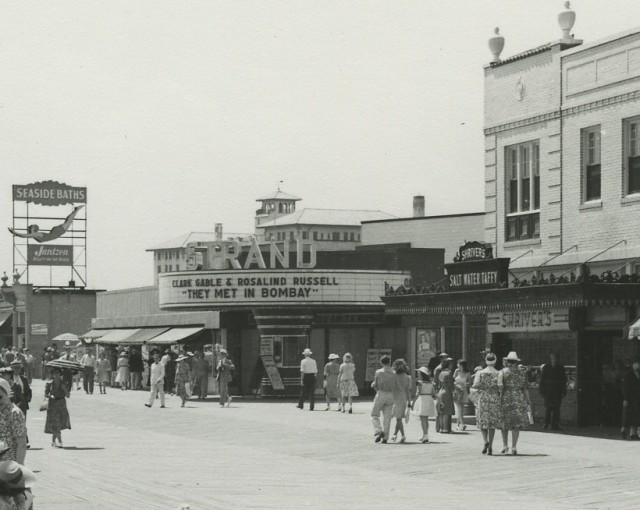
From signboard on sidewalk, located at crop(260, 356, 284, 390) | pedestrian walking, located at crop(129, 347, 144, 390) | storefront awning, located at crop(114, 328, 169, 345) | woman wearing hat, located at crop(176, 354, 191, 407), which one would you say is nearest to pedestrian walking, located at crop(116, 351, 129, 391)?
pedestrian walking, located at crop(129, 347, 144, 390)

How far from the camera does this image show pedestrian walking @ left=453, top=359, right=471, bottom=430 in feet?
90.4

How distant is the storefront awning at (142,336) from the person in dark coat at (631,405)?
2600 cm

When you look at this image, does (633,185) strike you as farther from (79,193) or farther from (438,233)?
(79,193)

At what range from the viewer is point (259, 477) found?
18.4 metres

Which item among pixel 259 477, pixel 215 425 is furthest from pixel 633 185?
pixel 259 477

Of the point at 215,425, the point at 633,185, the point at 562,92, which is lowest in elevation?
the point at 215,425

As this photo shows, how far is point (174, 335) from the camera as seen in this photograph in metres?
46.8

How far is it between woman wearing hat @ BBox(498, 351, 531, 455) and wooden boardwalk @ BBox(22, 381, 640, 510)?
43cm

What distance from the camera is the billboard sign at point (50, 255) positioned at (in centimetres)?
A: 7662

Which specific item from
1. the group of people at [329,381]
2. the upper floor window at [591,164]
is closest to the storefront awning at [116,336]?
the group of people at [329,381]

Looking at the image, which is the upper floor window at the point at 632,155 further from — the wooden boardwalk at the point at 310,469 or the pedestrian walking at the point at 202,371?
the pedestrian walking at the point at 202,371

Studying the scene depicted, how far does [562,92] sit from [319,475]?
13.6 metres

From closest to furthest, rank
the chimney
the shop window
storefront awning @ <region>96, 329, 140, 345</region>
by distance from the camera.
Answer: the shop window < storefront awning @ <region>96, 329, 140, 345</region> < the chimney

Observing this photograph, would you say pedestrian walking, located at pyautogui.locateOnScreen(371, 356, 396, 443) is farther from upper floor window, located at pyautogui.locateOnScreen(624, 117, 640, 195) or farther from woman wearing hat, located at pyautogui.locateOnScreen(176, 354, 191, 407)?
woman wearing hat, located at pyautogui.locateOnScreen(176, 354, 191, 407)
